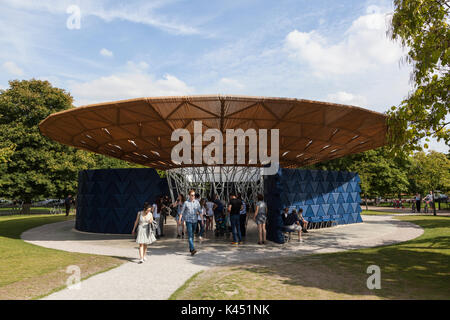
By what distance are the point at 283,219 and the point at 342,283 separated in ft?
21.3

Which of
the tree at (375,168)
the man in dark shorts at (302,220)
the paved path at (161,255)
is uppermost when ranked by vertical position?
the tree at (375,168)

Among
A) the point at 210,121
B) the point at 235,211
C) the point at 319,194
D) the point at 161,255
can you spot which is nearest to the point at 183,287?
the point at 161,255

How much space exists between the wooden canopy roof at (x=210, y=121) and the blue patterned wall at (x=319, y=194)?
2.58 metres

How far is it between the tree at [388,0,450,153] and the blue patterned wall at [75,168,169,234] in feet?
41.4

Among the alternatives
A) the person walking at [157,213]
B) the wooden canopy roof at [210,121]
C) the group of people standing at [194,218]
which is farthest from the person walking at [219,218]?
the wooden canopy roof at [210,121]

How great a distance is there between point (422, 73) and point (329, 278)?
219 inches

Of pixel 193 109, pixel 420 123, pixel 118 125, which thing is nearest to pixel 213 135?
pixel 193 109

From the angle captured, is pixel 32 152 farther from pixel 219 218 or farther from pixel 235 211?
pixel 235 211

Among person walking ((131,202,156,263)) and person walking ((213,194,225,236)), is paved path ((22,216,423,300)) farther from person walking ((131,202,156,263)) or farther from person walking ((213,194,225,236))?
person walking ((213,194,225,236))

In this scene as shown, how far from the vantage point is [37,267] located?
793 cm

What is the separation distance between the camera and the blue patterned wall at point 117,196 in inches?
635

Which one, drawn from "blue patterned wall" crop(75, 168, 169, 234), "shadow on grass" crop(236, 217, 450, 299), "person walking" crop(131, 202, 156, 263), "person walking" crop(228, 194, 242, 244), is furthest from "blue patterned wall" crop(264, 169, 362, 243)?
"blue patterned wall" crop(75, 168, 169, 234)

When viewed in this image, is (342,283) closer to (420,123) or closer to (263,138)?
(420,123)

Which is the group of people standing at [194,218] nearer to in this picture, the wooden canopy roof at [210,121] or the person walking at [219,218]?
the person walking at [219,218]
